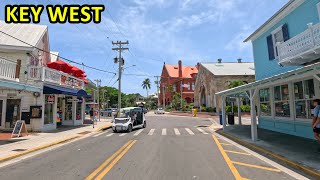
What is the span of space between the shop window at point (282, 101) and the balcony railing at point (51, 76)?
16.8 m

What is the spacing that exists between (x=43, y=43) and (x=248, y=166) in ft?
74.5

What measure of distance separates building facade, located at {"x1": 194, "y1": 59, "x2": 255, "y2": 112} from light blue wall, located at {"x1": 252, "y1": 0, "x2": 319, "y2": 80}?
2558 cm

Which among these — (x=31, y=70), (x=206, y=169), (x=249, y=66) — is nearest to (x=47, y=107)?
(x=31, y=70)

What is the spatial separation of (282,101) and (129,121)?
11425mm

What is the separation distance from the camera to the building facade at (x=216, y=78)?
4656 cm

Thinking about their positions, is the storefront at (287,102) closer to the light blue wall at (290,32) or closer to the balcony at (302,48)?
the balcony at (302,48)

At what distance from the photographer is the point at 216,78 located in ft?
154

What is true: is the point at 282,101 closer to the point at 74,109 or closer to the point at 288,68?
the point at 288,68

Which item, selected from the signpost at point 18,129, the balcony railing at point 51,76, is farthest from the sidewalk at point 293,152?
the balcony railing at point 51,76

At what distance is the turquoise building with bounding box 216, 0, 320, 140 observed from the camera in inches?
447

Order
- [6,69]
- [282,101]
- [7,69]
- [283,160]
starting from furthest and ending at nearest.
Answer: [282,101]
[7,69]
[6,69]
[283,160]

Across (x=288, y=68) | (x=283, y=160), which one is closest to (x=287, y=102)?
(x=288, y=68)

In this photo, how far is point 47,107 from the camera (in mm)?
21469

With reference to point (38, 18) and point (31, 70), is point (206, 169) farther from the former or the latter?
point (31, 70)
